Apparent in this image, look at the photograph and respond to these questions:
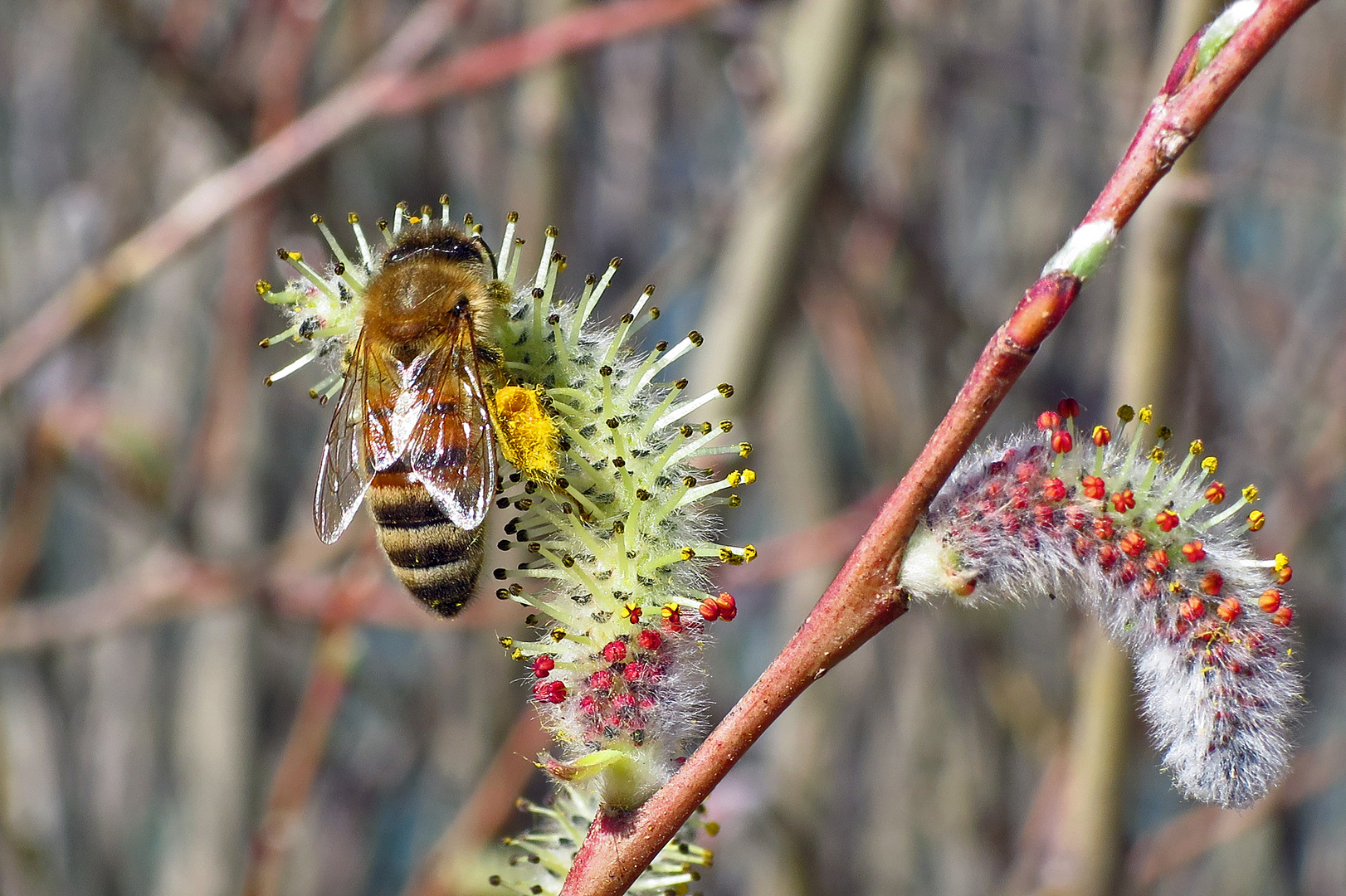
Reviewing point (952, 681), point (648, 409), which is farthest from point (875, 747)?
point (648, 409)

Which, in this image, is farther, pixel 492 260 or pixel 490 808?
pixel 490 808

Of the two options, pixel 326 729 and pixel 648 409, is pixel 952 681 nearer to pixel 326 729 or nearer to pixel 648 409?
pixel 326 729

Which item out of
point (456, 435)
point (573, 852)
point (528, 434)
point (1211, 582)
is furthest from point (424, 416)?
point (1211, 582)

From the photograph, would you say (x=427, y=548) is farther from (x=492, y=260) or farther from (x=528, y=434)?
(x=492, y=260)

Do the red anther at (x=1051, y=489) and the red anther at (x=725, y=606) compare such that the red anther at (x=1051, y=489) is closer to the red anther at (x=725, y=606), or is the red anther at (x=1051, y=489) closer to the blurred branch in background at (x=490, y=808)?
the red anther at (x=725, y=606)

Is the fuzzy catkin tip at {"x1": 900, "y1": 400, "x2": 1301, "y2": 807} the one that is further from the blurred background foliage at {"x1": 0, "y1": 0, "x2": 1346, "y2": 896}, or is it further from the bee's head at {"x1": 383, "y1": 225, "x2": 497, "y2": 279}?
the blurred background foliage at {"x1": 0, "y1": 0, "x2": 1346, "y2": 896}

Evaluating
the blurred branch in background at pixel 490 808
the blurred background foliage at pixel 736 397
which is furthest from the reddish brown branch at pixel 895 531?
the blurred branch in background at pixel 490 808
